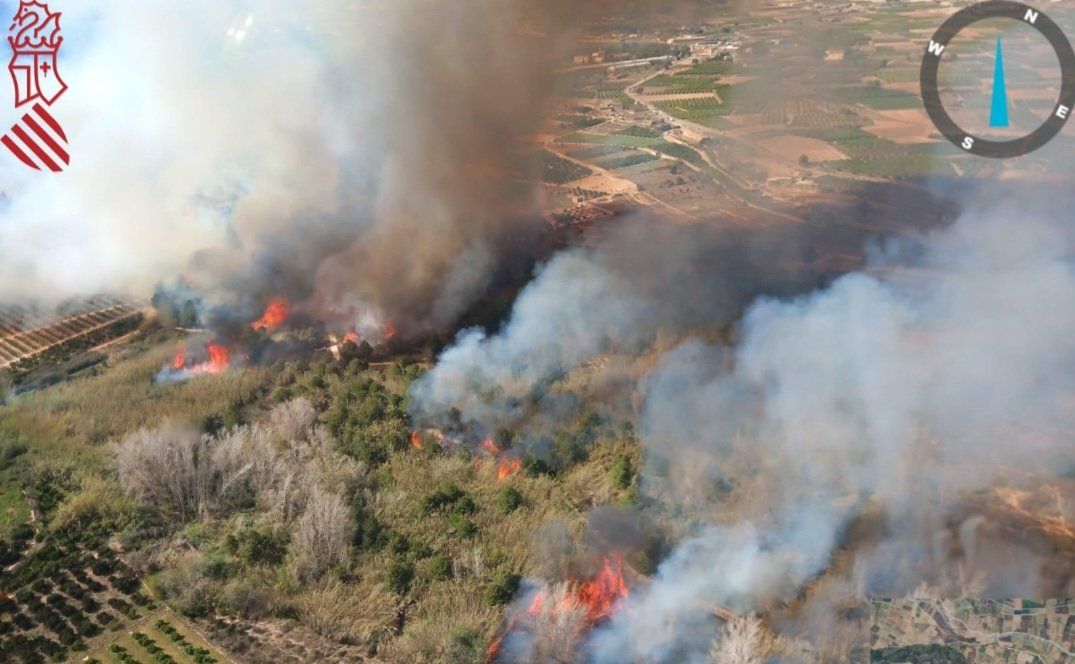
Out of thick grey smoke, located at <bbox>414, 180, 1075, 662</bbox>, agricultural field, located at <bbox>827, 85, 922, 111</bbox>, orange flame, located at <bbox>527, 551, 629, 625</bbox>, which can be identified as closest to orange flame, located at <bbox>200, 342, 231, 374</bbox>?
thick grey smoke, located at <bbox>414, 180, 1075, 662</bbox>

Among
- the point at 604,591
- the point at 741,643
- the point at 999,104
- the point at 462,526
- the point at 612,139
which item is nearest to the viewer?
the point at 741,643

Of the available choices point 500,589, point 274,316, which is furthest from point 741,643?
point 274,316

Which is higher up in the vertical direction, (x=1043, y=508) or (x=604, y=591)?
(x=604, y=591)

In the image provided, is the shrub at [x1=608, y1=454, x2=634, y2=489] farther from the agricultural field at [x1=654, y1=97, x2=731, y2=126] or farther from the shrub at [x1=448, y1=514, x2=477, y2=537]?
the agricultural field at [x1=654, y1=97, x2=731, y2=126]

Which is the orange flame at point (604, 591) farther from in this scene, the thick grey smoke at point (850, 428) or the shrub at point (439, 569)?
the shrub at point (439, 569)

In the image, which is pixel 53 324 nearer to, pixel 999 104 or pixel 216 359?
pixel 216 359

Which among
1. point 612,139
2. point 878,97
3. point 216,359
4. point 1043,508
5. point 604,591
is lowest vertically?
point 1043,508

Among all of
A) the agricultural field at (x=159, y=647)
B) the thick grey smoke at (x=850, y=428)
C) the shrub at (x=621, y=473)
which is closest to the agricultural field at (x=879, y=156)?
the thick grey smoke at (x=850, y=428)

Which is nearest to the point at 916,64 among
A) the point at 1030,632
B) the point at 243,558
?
the point at 1030,632
